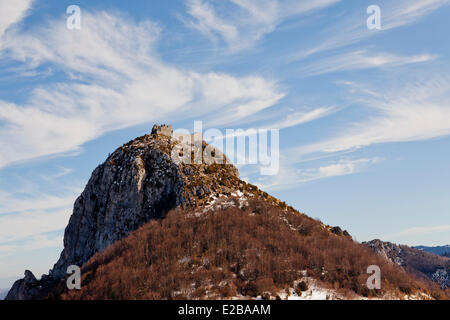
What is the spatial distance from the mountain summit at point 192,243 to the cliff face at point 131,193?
289 mm

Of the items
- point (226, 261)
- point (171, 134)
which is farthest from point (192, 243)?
point (171, 134)

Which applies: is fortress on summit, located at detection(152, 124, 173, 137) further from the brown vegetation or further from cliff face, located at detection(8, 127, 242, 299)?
the brown vegetation

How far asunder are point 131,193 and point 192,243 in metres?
29.7

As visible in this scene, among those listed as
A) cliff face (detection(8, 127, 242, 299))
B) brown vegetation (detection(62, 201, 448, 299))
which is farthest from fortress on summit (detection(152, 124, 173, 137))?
brown vegetation (detection(62, 201, 448, 299))

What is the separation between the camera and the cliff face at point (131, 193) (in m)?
91.6

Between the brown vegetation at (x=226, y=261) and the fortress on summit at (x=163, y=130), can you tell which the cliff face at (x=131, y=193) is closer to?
the fortress on summit at (x=163, y=130)

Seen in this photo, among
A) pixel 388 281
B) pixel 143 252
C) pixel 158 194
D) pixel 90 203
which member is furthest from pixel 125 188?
pixel 388 281

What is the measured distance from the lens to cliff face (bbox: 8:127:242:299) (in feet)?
300

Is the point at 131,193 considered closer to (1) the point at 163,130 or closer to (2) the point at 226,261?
(1) the point at 163,130

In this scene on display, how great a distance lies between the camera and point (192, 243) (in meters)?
73.2
